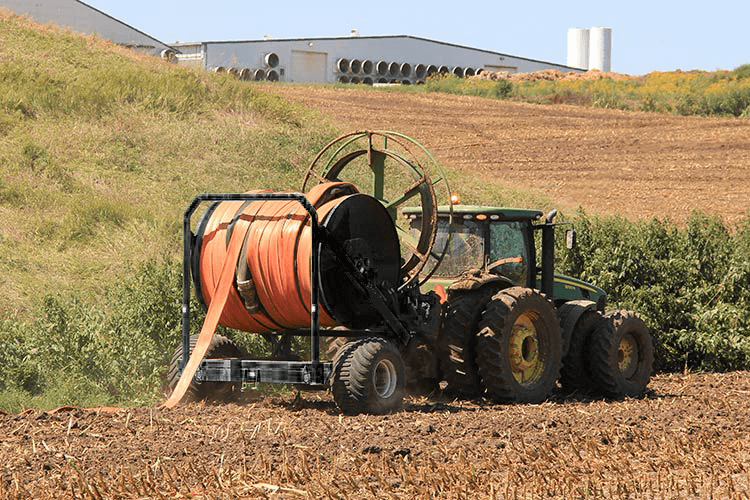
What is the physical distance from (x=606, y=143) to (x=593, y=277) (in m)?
19.5

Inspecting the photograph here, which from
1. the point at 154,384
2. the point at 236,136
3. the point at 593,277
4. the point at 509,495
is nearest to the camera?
the point at 509,495

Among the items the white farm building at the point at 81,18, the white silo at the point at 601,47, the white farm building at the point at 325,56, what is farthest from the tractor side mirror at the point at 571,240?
the white silo at the point at 601,47

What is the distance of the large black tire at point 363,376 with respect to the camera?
939cm

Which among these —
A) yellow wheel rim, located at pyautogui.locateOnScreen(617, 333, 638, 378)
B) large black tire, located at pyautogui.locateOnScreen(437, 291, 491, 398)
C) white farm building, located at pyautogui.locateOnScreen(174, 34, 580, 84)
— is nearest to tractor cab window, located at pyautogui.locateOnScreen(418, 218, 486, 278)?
large black tire, located at pyautogui.locateOnScreen(437, 291, 491, 398)

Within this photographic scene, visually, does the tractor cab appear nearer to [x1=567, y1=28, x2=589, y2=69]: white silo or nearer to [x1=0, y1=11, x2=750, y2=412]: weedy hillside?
[x1=0, y1=11, x2=750, y2=412]: weedy hillside

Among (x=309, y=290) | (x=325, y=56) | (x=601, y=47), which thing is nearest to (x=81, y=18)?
(x=325, y=56)

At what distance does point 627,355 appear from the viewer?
12391 millimetres

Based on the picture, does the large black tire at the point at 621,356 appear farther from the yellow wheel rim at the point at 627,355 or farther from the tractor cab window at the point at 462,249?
the tractor cab window at the point at 462,249

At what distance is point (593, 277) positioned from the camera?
51.3 ft

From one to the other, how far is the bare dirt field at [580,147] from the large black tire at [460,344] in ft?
50.0

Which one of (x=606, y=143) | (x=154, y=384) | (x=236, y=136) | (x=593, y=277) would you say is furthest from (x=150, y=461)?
(x=606, y=143)

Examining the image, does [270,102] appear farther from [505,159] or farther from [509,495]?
[509,495]

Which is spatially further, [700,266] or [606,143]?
[606,143]

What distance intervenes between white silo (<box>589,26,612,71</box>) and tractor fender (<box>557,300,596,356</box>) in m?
74.6
